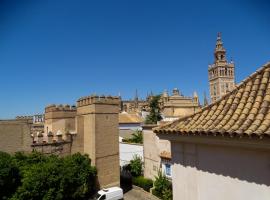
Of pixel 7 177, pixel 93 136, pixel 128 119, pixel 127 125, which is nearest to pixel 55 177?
pixel 7 177

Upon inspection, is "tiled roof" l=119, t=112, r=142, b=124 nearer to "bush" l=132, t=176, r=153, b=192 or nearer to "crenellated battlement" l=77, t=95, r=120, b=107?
"bush" l=132, t=176, r=153, b=192

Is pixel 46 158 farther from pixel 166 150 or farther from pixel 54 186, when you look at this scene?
pixel 166 150

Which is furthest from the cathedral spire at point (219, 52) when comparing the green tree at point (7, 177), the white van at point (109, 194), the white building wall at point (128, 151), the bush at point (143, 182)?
the green tree at point (7, 177)

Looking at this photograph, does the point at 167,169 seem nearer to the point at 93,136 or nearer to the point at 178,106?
the point at 93,136

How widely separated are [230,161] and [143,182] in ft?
69.4

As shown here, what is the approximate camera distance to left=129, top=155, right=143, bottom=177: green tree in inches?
1080

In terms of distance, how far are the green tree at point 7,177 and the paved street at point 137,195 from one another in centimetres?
951

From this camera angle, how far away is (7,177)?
1602cm

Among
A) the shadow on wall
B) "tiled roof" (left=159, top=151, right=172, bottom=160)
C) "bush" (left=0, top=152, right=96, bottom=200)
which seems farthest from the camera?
"tiled roof" (left=159, top=151, right=172, bottom=160)

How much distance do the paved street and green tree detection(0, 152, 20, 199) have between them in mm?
9505

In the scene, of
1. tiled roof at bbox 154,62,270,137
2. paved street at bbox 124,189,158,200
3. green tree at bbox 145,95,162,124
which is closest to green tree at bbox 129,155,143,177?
paved street at bbox 124,189,158,200

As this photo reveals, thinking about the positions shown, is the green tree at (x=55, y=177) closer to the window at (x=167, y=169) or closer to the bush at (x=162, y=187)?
the bush at (x=162, y=187)

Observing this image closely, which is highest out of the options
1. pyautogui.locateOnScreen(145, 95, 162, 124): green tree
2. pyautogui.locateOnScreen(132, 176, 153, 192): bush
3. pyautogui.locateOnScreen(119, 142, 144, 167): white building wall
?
pyautogui.locateOnScreen(145, 95, 162, 124): green tree

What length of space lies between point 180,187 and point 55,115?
2137 cm
